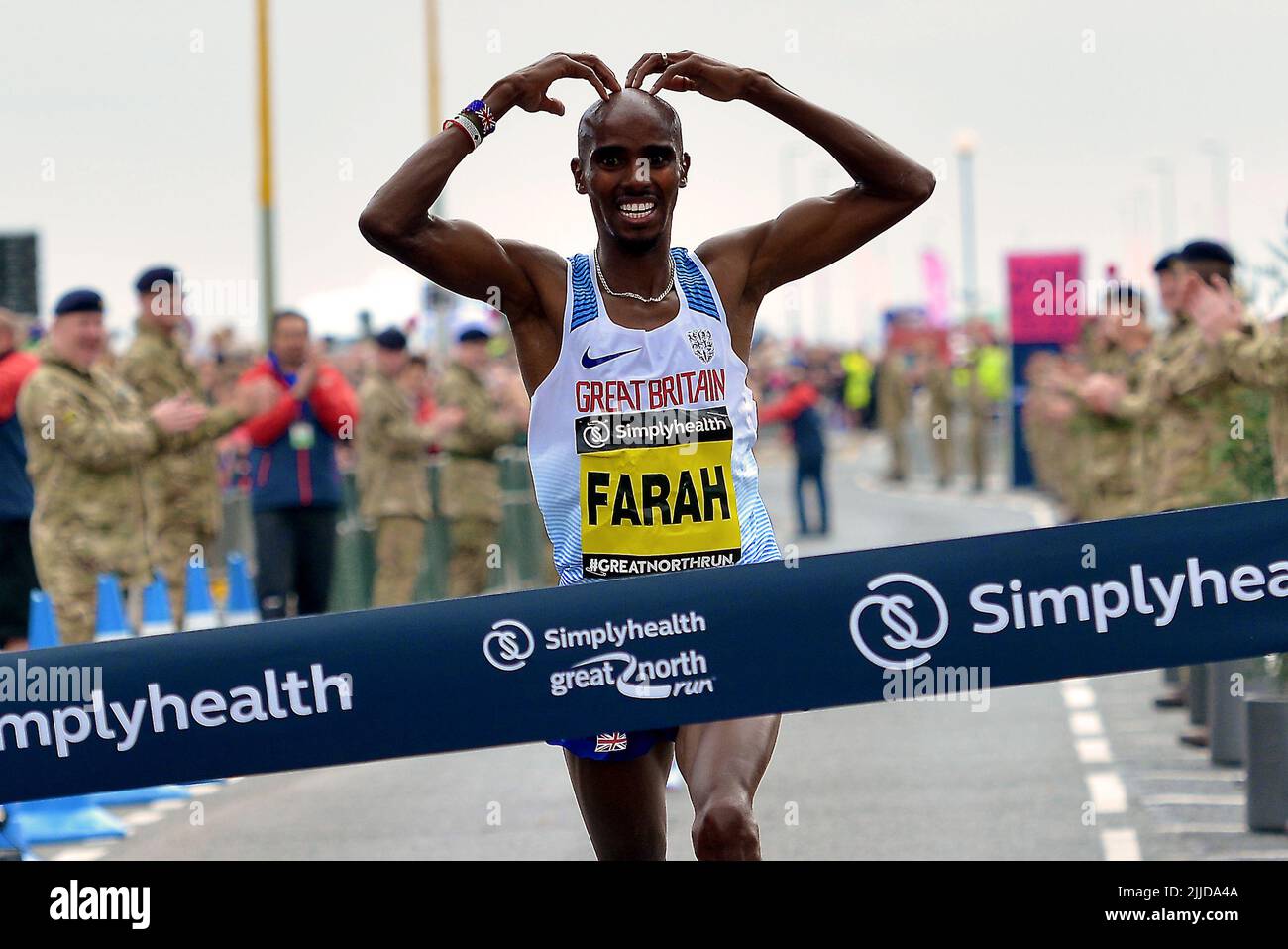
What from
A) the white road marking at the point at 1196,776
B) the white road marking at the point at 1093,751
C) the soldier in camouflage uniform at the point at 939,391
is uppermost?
the soldier in camouflage uniform at the point at 939,391

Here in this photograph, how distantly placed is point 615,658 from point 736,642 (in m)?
0.26

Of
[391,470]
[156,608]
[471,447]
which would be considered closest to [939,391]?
[471,447]

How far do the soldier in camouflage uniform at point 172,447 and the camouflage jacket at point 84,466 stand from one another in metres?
0.37

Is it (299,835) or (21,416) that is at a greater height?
(21,416)

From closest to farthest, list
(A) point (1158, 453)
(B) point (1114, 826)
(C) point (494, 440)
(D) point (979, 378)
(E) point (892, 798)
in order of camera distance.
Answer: (B) point (1114, 826), (E) point (892, 798), (A) point (1158, 453), (C) point (494, 440), (D) point (979, 378)

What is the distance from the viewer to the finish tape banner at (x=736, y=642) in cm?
506

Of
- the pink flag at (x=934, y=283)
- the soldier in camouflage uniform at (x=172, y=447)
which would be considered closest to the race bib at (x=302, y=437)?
the soldier in camouflage uniform at (x=172, y=447)

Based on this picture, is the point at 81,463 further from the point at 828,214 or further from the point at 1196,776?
the point at 828,214

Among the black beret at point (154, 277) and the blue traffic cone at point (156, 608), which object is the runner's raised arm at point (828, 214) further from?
the blue traffic cone at point (156, 608)
